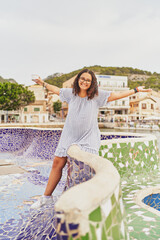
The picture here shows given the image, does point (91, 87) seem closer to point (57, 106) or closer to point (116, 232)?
point (116, 232)

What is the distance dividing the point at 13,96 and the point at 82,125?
4072cm

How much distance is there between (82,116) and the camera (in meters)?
2.55

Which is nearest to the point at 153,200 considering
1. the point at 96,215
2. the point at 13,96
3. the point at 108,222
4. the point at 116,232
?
the point at 116,232

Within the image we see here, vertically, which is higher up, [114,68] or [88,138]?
[114,68]

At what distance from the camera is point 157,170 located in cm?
466

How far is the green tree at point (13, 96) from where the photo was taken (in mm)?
40825

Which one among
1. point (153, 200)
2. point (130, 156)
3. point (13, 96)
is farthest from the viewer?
point (13, 96)

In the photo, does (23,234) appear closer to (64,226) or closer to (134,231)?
(134,231)

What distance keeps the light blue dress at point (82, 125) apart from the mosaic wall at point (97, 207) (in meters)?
0.27

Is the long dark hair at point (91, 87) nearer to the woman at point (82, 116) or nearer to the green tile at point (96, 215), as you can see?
the woman at point (82, 116)

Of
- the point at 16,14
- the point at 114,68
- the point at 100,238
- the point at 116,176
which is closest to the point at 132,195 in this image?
the point at 116,176

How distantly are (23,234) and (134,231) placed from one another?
111 centimetres

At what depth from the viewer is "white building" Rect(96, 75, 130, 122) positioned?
52.8 meters

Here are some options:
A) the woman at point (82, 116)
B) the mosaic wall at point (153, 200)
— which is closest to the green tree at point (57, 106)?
the mosaic wall at point (153, 200)
